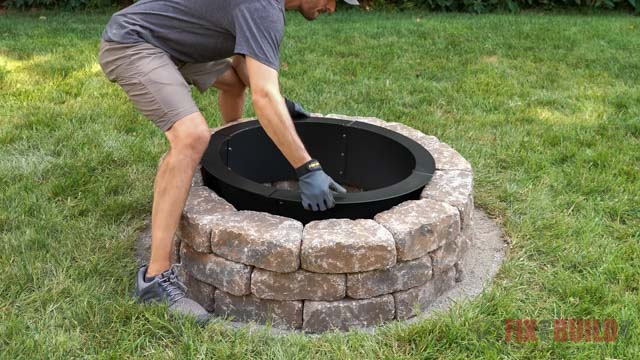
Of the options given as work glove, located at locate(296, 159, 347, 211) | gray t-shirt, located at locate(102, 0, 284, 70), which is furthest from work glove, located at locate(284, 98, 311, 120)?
work glove, located at locate(296, 159, 347, 211)

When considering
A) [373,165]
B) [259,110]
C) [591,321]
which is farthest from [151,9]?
[591,321]

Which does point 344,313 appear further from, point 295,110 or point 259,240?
point 295,110

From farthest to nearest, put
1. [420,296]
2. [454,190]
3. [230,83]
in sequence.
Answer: [230,83] < [454,190] < [420,296]

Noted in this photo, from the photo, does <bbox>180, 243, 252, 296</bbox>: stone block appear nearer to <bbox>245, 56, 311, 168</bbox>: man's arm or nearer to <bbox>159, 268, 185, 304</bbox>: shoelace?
<bbox>159, 268, 185, 304</bbox>: shoelace

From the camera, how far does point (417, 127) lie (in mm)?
4676

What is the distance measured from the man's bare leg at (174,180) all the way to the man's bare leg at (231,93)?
83 centimetres

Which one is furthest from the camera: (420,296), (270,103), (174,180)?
(420,296)

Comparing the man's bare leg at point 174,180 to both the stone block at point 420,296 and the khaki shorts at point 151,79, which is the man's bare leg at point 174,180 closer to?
the khaki shorts at point 151,79

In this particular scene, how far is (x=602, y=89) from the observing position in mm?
5383

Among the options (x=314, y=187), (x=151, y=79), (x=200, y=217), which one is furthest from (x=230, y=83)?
(x=314, y=187)

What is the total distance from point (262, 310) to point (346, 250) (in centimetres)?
45

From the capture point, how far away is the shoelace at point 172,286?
264 cm

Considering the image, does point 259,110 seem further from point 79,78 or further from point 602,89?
point 602,89

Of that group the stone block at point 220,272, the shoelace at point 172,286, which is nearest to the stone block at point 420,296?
the stone block at point 220,272
